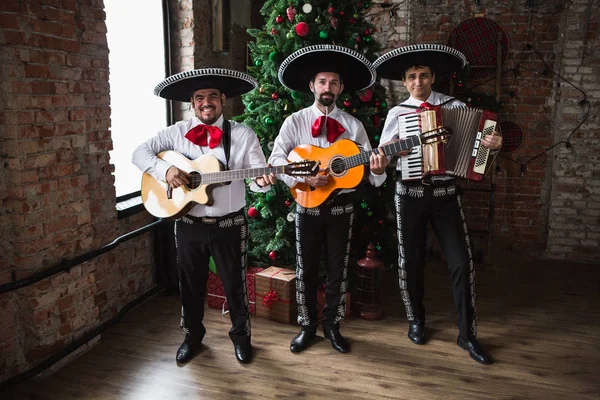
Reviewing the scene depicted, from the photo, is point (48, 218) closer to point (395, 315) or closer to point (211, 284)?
point (211, 284)

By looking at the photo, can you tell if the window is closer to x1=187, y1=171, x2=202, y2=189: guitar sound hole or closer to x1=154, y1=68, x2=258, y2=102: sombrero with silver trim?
x1=154, y1=68, x2=258, y2=102: sombrero with silver trim

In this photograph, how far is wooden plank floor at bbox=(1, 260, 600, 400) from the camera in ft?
10.2

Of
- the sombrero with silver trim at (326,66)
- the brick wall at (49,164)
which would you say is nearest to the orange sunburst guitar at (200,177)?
the brick wall at (49,164)

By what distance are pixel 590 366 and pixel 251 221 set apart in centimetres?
269

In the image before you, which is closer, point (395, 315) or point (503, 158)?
point (395, 315)

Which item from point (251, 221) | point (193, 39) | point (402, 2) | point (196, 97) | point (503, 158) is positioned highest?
point (402, 2)

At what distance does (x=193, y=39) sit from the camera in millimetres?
4703

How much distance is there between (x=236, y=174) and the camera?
10.1 ft

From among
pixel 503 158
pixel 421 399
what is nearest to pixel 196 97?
pixel 421 399

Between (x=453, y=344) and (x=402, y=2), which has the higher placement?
(x=402, y=2)

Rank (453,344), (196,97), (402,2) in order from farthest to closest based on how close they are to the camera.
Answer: (402,2) → (453,344) → (196,97)

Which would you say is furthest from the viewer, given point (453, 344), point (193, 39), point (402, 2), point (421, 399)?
point (402, 2)

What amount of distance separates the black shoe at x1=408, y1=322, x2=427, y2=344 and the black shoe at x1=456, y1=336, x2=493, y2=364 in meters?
0.27

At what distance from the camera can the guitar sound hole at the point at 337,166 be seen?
3252mm
